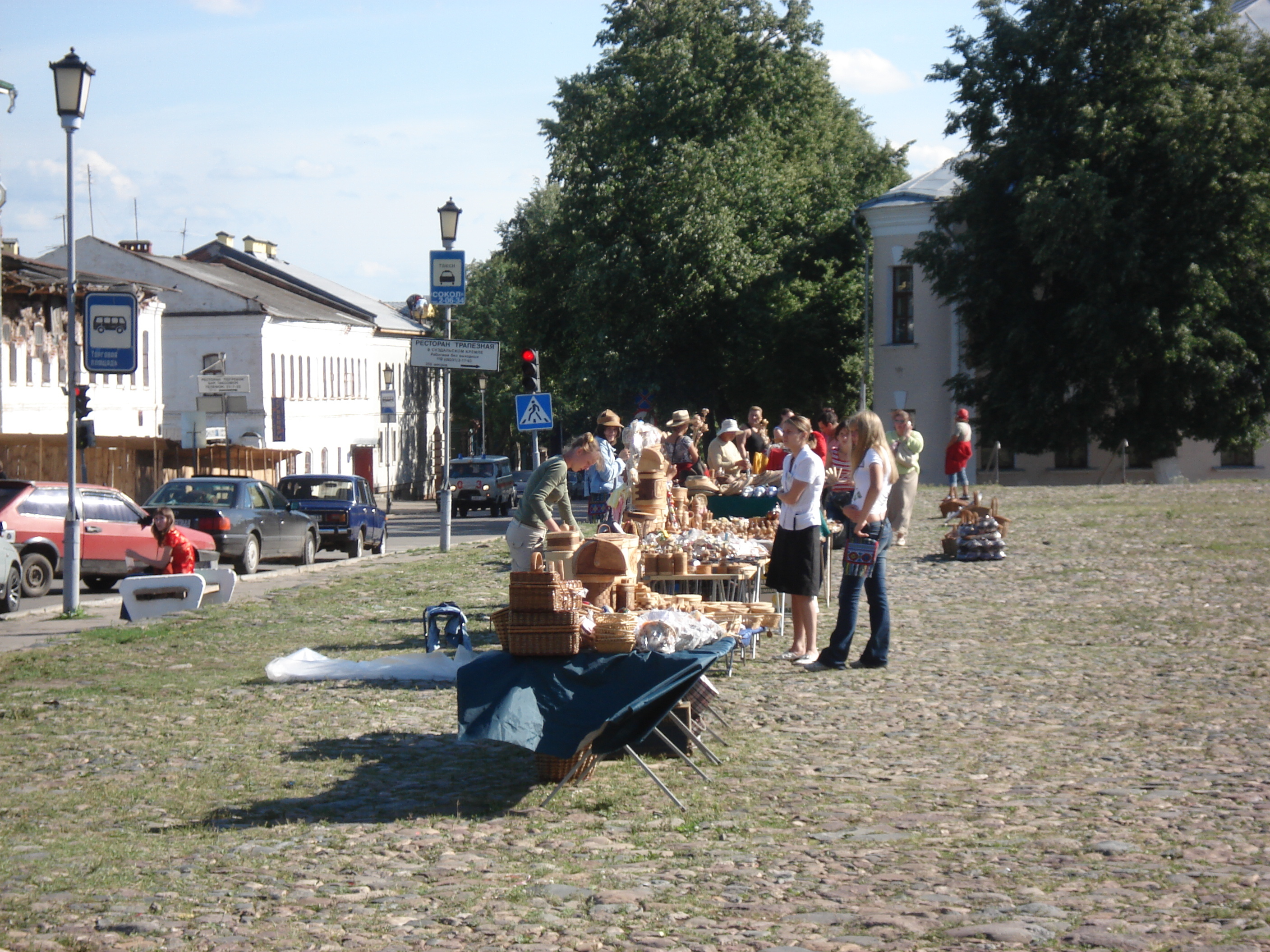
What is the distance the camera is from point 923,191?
162ft

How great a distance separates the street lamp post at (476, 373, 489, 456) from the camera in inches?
2913

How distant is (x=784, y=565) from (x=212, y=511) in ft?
50.2

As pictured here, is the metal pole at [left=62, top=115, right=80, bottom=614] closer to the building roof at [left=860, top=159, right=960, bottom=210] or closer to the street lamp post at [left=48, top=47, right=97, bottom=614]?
the street lamp post at [left=48, top=47, right=97, bottom=614]

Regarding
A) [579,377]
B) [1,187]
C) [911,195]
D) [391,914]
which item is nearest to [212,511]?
[1,187]

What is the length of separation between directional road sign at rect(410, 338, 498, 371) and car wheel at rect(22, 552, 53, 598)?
6.43m

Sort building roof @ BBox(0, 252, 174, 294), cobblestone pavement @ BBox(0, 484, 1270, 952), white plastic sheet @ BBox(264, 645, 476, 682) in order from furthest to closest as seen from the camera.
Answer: building roof @ BBox(0, 252, 174, 294), white plastic sheet @ BBox(264, 645, 476, 682), cobblestone pavement @ BBox(0, 484, 1270, 952)

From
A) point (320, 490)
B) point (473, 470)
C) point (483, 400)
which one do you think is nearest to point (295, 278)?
point (483, 400)

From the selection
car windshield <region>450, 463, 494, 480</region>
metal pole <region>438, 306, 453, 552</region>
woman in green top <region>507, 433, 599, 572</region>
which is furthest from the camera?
car windshield <region>450, 463, 494, 480</region>

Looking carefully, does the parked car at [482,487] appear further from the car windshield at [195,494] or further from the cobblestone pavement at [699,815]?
the cobblestone pavement at [699,815]

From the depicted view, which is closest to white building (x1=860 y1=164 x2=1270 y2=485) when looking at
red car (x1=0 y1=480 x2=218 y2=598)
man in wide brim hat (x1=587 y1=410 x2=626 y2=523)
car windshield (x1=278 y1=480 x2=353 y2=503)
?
car windshield (x1=278 y1=480 x2=353 y2=503)

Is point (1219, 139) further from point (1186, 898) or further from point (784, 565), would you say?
point (1186, 898)

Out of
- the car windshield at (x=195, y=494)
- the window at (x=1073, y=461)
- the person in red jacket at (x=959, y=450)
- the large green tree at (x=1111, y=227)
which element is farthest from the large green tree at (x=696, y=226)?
the car windshield at (x=195, y=494)

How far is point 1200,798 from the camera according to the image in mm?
7059

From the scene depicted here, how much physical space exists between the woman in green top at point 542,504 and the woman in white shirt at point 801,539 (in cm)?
157
